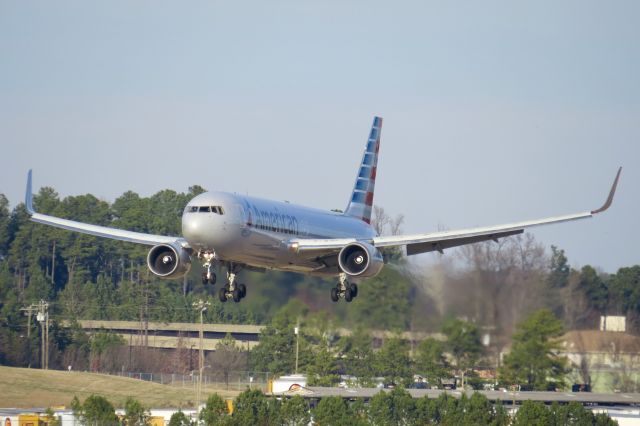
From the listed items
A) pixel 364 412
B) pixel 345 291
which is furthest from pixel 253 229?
pixel 364 412

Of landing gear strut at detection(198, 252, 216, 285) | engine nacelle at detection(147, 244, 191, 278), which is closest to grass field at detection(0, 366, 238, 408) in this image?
engine nacelle at detection(147, 244, 191, 278)

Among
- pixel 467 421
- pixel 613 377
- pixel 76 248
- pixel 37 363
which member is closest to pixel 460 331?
pixel 467 421

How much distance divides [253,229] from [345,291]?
7687 mm

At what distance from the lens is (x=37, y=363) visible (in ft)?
342

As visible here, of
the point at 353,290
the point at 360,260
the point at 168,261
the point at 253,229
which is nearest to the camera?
the point at 253,229

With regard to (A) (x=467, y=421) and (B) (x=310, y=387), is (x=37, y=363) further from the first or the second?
(A) (x=467, y=421)

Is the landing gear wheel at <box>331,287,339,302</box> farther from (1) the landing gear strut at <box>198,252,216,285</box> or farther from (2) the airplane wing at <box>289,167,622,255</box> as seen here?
(1) the landing gear strut at <box>198,252,216,285</box>

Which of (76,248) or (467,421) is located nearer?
(467,421)

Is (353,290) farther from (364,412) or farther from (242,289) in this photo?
(364,412)

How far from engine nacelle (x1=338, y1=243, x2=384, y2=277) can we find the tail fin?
9619 mm

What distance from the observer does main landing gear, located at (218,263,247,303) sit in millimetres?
55188

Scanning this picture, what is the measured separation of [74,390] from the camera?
95.7 metres

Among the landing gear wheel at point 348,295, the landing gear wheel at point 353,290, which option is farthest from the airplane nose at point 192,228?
the landing gear wheel at point 353,290

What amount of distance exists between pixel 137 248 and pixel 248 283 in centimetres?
3824
